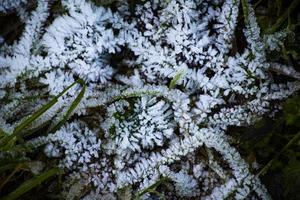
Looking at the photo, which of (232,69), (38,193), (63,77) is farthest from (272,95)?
(38,193)

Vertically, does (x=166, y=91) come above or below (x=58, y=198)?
above

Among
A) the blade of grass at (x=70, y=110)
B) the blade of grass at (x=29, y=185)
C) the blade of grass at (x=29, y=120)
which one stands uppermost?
the blade of grass at (x=70, y=110)

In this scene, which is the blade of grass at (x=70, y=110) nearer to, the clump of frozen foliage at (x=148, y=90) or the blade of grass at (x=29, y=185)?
the clump of frozen foliage at (x=148, y=90)

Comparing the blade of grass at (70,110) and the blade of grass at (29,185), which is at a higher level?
the blade of grass at (70,110)

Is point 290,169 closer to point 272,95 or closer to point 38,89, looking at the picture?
point 272,95

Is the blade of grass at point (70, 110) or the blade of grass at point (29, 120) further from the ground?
the blade of grass at point (70, 110)

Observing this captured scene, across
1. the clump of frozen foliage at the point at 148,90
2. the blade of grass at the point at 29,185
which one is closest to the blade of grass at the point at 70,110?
the clump of frozen foliage at the point at 148,90

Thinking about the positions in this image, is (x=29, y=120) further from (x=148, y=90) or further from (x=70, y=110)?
(x=148, y=90)

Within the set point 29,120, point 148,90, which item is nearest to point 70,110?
point 29,120
